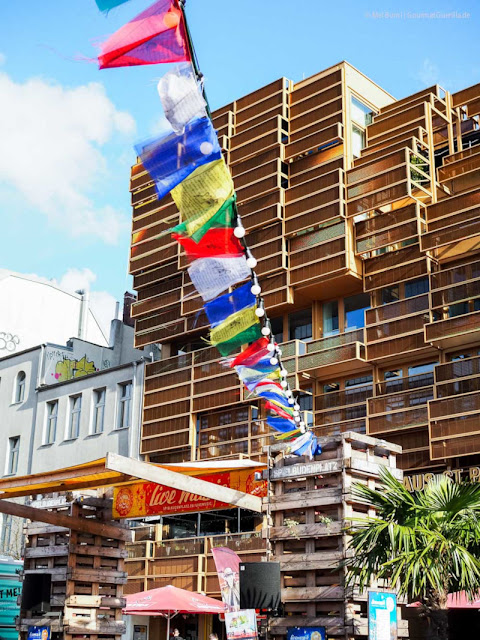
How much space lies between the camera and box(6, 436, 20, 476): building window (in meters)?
41.4

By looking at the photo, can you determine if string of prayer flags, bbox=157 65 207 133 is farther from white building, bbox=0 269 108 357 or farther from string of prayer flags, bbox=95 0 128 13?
white building, bbox=0 269 108 357

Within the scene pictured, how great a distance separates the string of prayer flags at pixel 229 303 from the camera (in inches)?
462

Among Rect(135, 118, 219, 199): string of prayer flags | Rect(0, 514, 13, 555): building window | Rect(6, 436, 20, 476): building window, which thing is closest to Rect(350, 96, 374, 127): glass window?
Rect(6, 436, 20, 476): building window

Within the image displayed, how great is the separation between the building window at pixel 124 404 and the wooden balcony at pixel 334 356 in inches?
364

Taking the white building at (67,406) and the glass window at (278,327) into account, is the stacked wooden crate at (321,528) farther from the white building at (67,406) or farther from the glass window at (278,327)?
the white building at (67,406)

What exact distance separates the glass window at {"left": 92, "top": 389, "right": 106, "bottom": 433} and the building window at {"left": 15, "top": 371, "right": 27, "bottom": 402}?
538cm

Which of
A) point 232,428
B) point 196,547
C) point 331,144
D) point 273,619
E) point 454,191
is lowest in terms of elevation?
point 273,619

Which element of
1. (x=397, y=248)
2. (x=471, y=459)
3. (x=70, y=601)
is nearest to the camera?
(x=70, y=601)

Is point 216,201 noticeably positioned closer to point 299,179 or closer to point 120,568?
point 120,568

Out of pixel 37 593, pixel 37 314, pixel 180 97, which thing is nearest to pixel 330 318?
pixel 37 593

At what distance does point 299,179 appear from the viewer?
3219cm

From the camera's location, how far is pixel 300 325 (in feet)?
107

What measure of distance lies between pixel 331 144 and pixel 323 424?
31.9 feet

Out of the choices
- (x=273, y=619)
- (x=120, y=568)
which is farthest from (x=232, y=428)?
(x=273, y=619)
